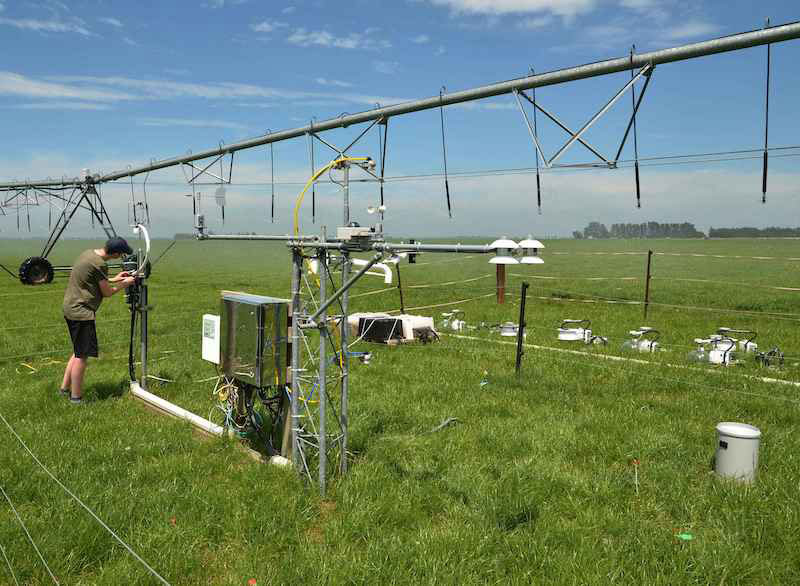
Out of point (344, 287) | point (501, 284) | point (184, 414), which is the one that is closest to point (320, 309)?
point (344, 287)

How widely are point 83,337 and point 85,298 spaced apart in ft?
1.77

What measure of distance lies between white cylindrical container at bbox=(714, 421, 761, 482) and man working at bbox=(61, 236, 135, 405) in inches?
298

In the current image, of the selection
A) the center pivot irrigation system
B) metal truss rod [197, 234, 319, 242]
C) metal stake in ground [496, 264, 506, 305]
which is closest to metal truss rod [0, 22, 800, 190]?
the center pivot irrigation system

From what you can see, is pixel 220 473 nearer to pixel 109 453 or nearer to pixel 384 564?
pixel 109 453

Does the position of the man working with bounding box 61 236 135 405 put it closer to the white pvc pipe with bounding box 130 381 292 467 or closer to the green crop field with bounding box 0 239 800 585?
the green crop field with bounding box 0 239 800 585

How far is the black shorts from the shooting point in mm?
8406

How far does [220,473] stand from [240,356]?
125cm

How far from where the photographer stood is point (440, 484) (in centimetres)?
588

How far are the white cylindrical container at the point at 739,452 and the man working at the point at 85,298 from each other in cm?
756

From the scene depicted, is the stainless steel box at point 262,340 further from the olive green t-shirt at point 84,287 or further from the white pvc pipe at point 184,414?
the olive green t-shirt at point 84,287

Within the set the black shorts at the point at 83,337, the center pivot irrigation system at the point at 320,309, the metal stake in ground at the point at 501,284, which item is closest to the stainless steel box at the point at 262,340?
the center pivot irrigation system at the point at 320,309

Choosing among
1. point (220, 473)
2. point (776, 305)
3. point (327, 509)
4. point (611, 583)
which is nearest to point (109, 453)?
point (220, 473)

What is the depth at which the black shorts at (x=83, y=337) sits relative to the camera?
8.41 metres

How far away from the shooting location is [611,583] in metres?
4.29
